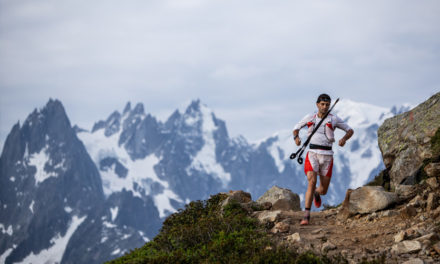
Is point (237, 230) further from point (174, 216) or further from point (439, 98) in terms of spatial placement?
point (439, 98)

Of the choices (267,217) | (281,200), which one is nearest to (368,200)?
(267,217)

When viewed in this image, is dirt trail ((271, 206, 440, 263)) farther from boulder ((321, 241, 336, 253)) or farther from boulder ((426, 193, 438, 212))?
boulder ((426, 193, 438, 212))

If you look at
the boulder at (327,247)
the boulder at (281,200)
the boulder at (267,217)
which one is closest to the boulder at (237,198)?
the boulder at (267,217)

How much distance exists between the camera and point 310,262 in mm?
8719

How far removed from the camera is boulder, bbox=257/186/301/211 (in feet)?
53.2

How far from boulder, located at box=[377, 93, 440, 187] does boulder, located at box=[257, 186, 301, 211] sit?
11.2ft

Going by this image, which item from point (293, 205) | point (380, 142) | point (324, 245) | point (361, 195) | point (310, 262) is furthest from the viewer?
point (293, 205)

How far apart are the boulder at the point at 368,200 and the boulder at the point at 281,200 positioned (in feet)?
13.7

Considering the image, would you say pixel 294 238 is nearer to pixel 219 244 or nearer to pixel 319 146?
pixel 219 244

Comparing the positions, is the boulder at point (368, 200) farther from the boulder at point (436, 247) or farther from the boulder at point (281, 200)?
the boulder at point (281, 200)

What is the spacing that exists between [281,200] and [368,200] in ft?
15.7

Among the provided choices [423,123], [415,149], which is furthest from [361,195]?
[423,123]

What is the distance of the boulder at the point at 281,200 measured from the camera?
16.2 m

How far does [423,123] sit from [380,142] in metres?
1.74
